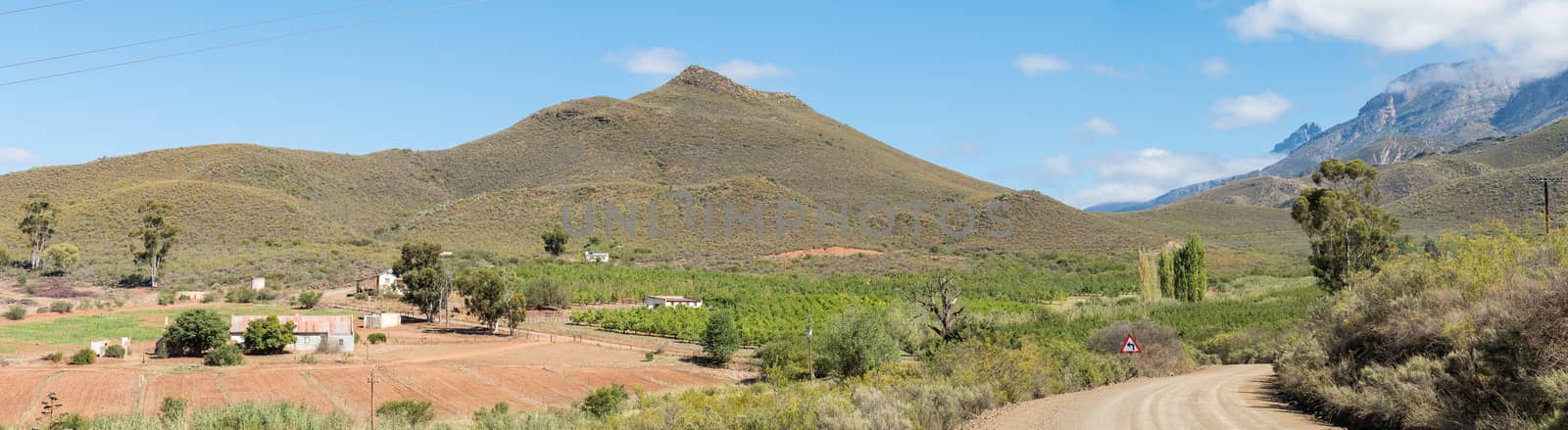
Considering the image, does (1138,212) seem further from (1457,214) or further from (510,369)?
(510,369)

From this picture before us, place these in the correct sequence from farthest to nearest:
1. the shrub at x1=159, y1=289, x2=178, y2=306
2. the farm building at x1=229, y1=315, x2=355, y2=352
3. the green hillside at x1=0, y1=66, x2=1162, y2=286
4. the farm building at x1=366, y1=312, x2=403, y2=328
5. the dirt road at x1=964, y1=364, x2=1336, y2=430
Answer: the green hillside at x1=0, y1=66, x2=1162, y2=286 → the shrub at x1=159, y1=289, x2=178, y2=306 → the farm building at x1=366, y1=312, x2=403, y2=328 → the farm building at x1=229, y1=315, x2=355, y2=352 → the dirt road at x1=964, y1=364, x2=1336, y2=430

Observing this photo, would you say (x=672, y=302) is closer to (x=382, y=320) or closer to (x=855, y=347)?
(x=382, y=320)

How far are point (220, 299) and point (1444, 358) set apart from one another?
68553 mm

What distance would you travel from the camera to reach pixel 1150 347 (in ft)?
105

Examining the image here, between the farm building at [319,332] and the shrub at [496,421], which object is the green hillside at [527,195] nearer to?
the farm building at [319,332]

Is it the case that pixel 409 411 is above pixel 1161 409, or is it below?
below

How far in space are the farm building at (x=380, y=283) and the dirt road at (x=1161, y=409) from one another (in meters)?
59.7

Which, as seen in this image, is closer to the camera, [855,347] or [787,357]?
[855,347]

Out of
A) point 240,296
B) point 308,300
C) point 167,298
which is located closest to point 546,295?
point 308,300

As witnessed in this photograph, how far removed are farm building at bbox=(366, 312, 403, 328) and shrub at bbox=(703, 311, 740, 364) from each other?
21814mm

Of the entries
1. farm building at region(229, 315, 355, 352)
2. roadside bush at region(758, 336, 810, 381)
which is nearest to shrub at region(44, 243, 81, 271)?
farm building at region(229, 315, 355, 352)

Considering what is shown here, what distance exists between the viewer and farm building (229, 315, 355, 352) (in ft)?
144

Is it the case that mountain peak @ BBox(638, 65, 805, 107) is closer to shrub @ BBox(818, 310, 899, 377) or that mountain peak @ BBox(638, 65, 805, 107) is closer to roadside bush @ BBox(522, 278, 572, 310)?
roadside bush @ BBox(522, 278, 572, 310)

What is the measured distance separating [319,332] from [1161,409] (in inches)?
1572
